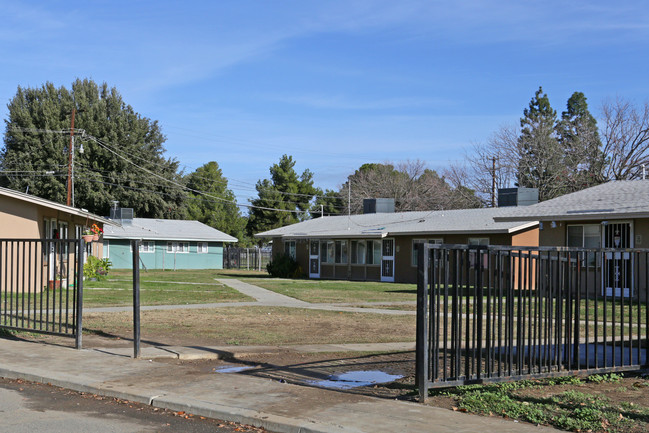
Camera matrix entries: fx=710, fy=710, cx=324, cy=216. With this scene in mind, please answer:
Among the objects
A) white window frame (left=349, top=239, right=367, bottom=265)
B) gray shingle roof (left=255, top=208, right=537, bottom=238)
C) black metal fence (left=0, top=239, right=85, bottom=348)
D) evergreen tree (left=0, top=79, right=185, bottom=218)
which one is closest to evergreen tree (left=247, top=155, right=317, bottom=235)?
evergreen tree (left=0, top=79, right=185, bottom=218)

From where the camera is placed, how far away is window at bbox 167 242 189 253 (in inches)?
2152

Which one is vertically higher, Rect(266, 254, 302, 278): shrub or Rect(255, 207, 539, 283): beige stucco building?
Rect(255, 207, 539, 283): beige stucco building

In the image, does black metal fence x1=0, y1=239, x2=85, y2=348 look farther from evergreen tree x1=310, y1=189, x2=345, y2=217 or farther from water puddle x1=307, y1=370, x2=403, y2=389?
evergreen tree x1=310, y1=189, x2=345, y2=217

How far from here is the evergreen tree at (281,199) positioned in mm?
74375

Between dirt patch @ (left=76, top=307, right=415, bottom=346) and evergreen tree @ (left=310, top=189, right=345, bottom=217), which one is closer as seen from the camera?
dirt patch @ (left=76, top=307, right=415, bottom=346)

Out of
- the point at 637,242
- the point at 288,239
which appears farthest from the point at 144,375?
the point at 288,239

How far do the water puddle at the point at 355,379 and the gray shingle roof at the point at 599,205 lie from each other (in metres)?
15.2

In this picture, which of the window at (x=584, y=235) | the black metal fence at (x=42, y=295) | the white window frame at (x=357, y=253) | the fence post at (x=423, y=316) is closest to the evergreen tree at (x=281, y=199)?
the white window frame at (x=357, y=253)

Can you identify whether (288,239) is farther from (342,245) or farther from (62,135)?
(62,135)

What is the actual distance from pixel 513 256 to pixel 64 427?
5163 millimetres

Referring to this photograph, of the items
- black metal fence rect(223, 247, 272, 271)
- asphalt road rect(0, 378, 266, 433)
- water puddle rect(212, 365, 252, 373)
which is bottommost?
black metal fence rect(223, 247, 272, 271)

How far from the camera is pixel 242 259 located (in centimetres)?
6006

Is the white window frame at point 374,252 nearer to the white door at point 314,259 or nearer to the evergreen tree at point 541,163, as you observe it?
the white door at point 314,259

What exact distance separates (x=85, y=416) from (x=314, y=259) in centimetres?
3644
